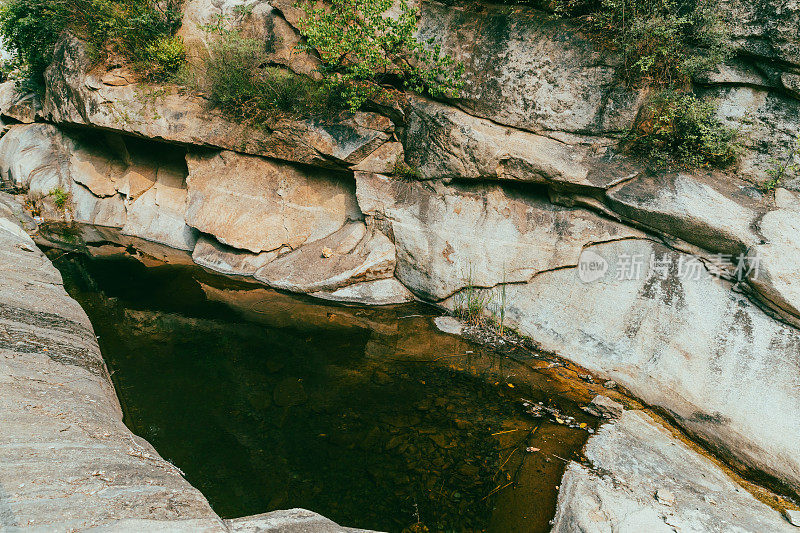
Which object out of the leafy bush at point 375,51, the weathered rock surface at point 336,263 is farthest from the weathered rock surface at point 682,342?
the leafy bush at point 375,51

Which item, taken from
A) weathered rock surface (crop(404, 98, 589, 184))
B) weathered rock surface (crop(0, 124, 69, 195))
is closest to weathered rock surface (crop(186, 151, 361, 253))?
weathered rock surface (crop(404, 98, 589, 184))

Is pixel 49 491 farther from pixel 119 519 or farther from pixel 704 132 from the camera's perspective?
pixel 704 132

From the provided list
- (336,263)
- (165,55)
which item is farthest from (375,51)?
(165,55)

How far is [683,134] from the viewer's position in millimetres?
7406

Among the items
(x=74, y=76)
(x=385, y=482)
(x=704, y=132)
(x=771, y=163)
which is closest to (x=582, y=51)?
(x=704, y=132)

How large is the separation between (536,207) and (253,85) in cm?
663

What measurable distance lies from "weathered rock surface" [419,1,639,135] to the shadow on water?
4.02 meters

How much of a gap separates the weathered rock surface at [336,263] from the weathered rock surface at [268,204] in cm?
45

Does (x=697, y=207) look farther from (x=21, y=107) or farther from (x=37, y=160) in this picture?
(x=21, y=107)

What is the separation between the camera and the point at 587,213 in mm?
8094

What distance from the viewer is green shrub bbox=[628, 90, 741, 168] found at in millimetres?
7145

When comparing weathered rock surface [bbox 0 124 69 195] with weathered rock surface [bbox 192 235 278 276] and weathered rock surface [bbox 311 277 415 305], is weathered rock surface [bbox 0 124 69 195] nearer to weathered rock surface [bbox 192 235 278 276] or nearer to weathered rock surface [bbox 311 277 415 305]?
weathered rock surface [bbox 192 235 278 276]

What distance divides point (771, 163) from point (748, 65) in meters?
1.51

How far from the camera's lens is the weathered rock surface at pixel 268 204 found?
35.0 ft
